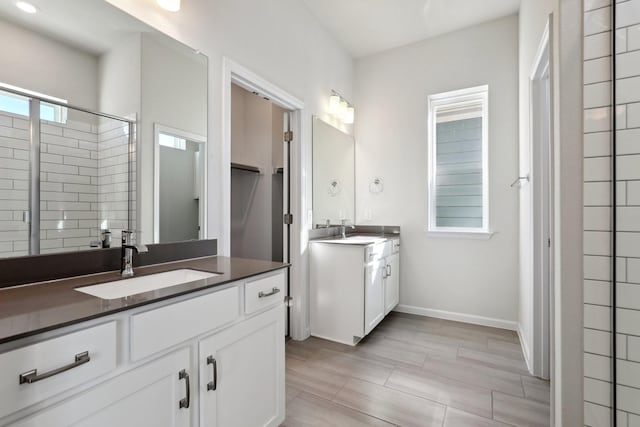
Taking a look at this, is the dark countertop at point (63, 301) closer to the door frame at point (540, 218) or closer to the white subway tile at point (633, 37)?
the white subway tile at point (633, 37)

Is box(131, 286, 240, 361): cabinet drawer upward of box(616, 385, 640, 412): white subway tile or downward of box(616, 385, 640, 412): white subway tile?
upward

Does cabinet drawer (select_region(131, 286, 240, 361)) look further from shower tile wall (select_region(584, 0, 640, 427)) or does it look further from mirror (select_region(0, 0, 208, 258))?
shower tile wall (select_region(584, 0, 640, 427))

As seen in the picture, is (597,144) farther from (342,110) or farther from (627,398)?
(342,110)

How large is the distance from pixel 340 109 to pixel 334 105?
111mm

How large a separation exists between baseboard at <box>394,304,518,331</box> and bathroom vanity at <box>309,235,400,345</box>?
2.07ft

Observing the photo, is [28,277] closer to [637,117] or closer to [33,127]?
[33,127]

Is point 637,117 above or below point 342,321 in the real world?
above

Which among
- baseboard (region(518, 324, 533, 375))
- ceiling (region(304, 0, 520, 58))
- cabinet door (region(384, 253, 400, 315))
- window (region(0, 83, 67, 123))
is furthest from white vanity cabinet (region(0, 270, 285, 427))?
ceiling (region(304, 0, 520, 58))

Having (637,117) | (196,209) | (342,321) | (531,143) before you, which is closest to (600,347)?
(637,117)

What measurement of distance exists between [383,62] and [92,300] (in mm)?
3596

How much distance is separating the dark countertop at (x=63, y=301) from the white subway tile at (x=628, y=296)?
1346 millimetres

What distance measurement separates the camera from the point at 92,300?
0.90m

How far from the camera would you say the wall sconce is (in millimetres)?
3092

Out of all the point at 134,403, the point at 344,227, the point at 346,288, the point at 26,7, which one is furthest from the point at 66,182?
the point at 344,227
